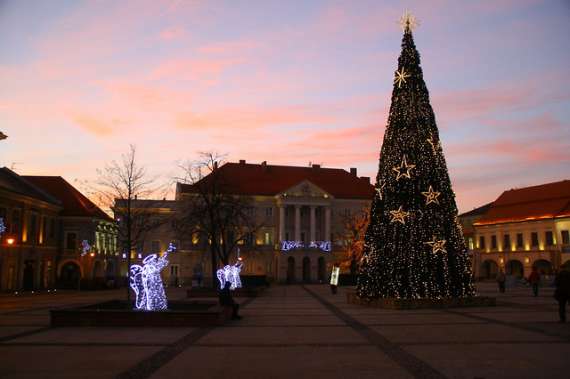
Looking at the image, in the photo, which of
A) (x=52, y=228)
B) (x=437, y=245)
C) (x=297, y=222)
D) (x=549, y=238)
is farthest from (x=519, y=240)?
(x=52, y=228)

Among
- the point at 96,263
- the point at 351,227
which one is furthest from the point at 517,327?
the point at 96,263

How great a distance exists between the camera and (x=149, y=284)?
20.4 metres

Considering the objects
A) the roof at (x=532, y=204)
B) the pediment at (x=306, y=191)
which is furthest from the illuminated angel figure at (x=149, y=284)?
the pediment at (x=306, y=191)

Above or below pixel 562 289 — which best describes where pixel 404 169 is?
above

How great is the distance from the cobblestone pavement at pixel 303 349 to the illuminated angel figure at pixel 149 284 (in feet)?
10.9

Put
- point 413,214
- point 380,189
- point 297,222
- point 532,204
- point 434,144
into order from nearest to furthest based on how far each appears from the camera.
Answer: point 413,214
point 434,144
point 380,189
point 532,204
point 297,222

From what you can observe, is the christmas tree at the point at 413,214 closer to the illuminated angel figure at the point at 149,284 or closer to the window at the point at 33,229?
the illuminated angel figure at the point at 149,284

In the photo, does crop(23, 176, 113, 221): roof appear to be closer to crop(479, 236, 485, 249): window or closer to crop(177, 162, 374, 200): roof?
crop(177, 162, 374, 200): roof

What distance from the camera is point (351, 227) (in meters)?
69.0

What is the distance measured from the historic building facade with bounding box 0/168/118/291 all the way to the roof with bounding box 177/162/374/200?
22498mm

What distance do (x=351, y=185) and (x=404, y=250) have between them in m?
69.2

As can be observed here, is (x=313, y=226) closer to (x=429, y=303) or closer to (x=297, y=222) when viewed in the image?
(x=297, y=222)

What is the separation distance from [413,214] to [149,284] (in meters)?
11.6

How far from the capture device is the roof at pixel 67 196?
60.7 m
